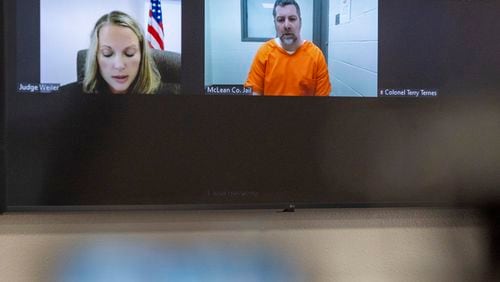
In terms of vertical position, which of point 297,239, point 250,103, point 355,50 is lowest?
point 297,239

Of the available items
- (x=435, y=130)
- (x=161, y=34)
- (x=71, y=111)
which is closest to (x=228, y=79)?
(x=161, y=34)

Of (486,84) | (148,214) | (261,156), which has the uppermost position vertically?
(486,84)

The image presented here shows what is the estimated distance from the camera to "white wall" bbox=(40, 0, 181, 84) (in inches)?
34.7

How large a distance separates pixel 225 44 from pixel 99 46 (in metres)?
0.22

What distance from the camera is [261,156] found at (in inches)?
36.7

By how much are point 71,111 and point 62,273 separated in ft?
1.04

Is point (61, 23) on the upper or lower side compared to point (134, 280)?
upper

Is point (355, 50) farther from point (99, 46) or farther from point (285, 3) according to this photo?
point (99, 46)

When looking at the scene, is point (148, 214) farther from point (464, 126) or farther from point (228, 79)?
point (464, 126)

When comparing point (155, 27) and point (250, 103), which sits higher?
point (155, 27)

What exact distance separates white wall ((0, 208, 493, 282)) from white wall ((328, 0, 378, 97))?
0.82 feet

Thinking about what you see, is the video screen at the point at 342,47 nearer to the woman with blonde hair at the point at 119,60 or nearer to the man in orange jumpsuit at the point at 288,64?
the man in orange jumpsuit at the point at 288,64

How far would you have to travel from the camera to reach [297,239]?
101cm

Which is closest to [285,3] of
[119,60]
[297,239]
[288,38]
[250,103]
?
[288,38]
